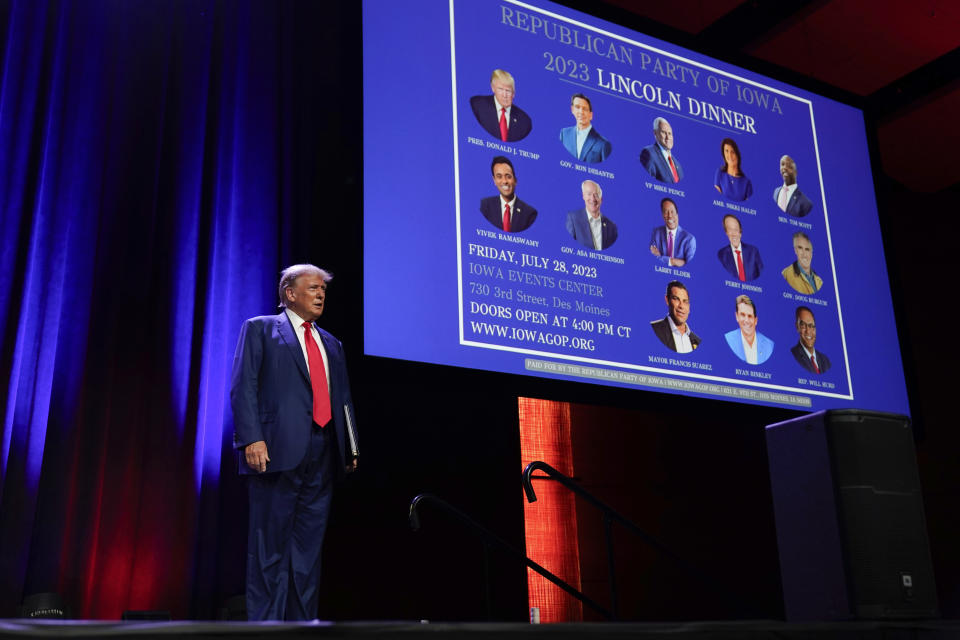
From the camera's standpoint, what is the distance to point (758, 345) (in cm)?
437

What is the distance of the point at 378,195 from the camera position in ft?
12.0

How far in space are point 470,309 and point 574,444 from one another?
192 centimetres

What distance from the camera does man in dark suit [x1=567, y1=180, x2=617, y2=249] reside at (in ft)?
13.4

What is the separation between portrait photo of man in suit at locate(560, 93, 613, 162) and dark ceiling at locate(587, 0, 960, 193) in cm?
106

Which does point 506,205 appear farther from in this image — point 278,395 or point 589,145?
point 278,395

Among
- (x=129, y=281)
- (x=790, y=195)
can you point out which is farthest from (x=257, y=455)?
(x=790, y=195)

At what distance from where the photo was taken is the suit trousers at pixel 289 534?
304 cm

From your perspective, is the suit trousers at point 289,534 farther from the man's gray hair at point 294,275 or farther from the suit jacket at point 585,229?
the suit jacket at point 585,229

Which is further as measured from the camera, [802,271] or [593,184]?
[802,271]

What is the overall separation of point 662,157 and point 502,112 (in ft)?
2.75

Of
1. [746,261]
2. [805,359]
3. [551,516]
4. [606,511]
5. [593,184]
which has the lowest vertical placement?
[606,511]

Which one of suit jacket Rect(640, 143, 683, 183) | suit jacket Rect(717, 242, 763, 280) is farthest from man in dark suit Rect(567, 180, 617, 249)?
suit jacket Rect(717, 242, 763, 280)

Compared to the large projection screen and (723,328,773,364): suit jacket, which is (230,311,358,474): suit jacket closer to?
the large projection screen

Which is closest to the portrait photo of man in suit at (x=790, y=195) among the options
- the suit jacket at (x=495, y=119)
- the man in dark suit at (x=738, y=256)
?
the man in dark suit at (x=738, y=256)
